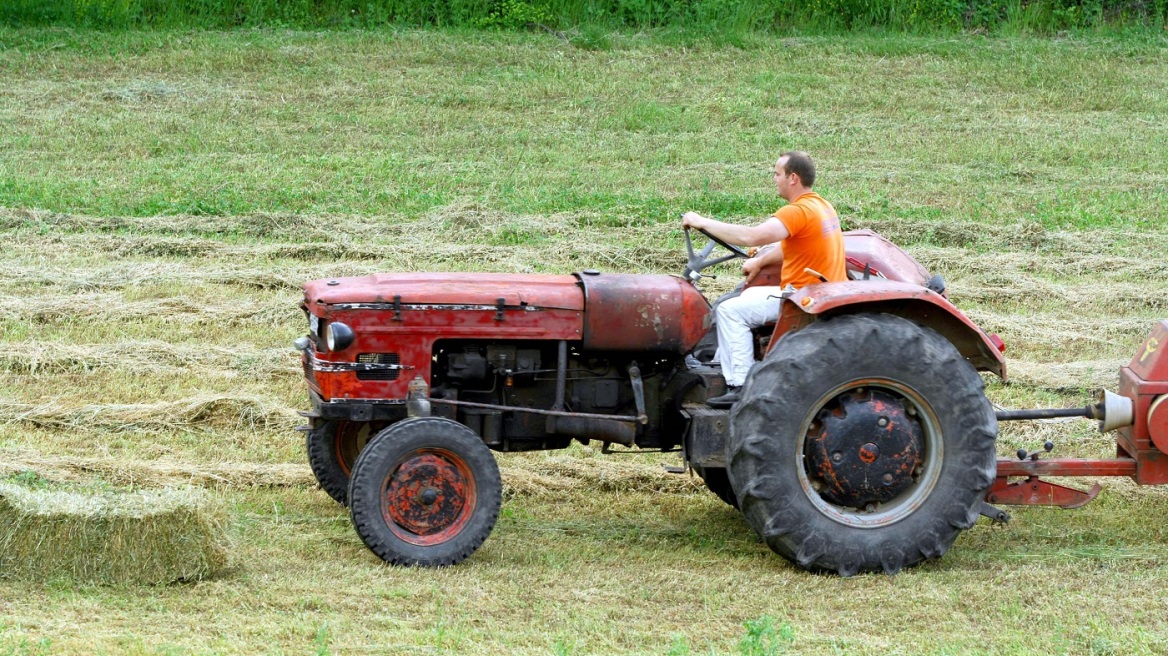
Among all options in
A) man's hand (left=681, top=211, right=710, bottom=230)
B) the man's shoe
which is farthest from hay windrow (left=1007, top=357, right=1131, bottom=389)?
man's hand (left=681, top=211, right=710, bottom=230)

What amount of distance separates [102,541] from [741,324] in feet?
8.76

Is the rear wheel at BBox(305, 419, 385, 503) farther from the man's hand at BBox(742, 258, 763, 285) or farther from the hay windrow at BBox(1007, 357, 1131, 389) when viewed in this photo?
the hay windrow at BBox(1007, 357, 1131, 389)

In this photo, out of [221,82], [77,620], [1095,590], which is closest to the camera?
[77,620]

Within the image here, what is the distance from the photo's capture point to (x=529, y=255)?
11250 millimetres

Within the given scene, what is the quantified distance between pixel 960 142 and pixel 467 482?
11817 mm

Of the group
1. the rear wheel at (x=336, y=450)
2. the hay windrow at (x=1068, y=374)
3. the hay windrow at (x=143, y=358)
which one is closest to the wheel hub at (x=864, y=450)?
the rear wheel at (x=336, y=450)

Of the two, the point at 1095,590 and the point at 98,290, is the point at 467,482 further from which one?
the point at 98,290

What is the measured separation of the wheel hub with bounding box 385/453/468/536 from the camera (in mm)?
5891

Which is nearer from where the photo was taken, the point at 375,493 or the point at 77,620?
the point at 77,620

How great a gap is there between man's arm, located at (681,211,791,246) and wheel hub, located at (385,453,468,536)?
1422mm

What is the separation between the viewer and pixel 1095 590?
18.4 feet

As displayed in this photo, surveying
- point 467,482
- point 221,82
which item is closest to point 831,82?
point 221,82

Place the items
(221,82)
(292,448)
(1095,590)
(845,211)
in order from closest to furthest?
(1095,590)
(292,448)
(845,211)
(221,82)

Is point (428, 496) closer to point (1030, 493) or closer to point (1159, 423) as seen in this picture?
point (1030, 493)
